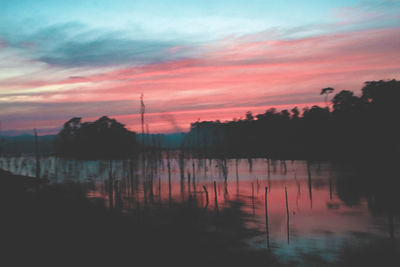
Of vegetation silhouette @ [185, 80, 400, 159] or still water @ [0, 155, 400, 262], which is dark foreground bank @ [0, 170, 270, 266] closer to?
still water @ [0, 155, 400, 262]

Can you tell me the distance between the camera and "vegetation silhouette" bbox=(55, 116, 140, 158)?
120812mm

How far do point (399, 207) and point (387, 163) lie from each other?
27.8 meters

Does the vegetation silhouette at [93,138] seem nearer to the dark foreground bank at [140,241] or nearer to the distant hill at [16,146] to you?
the distant hill at [16,146]

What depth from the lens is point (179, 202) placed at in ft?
93.5

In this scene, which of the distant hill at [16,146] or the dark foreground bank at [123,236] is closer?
the dark foreground bank at [123,236]

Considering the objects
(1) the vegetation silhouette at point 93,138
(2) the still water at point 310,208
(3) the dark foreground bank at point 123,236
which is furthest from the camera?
(1) the vegetation silhouette at point 93,138

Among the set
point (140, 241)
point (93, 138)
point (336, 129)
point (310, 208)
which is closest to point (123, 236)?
point (140, 241)

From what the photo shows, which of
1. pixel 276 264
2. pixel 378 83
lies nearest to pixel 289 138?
pixel 378 83

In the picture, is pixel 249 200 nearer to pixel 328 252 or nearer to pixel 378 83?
pixel 328 252

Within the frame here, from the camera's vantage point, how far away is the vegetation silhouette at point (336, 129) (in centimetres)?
5506

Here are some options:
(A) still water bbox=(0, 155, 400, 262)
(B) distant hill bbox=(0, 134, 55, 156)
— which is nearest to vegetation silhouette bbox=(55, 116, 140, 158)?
(B) distant hill bbox=(0, 134, 55, 156)

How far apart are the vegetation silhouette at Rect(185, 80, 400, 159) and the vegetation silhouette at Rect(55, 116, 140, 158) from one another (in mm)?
44074

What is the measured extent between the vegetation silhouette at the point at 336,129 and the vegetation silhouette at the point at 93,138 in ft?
145

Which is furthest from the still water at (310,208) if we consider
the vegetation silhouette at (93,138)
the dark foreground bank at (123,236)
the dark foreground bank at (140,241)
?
the vegetation silhouette at (93,138)
